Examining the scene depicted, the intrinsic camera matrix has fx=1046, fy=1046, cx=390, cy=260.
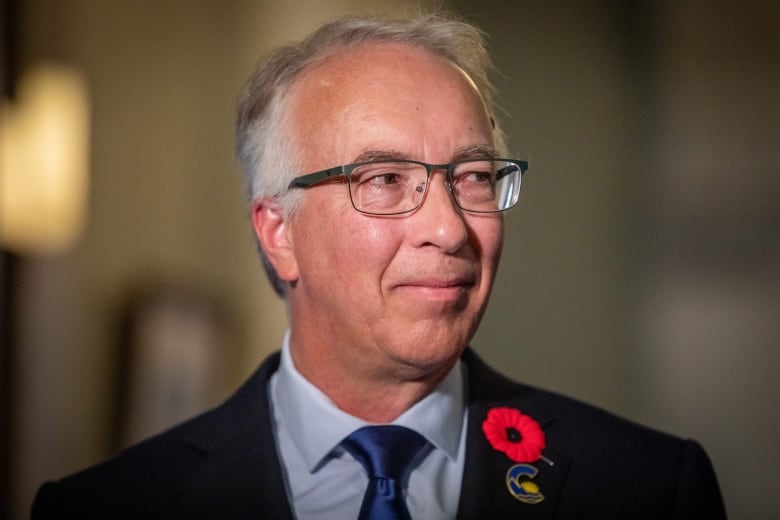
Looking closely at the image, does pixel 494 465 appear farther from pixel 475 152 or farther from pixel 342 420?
pixel 475 152

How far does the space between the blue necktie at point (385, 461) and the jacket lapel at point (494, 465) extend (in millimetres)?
105

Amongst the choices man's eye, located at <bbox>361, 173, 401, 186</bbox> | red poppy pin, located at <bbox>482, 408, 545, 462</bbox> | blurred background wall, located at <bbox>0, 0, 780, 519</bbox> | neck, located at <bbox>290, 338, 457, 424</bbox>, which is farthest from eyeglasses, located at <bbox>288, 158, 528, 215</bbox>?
blurred background wall, located at <bbox>0, 0, 780, 519</bbox>

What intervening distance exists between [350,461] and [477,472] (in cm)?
24

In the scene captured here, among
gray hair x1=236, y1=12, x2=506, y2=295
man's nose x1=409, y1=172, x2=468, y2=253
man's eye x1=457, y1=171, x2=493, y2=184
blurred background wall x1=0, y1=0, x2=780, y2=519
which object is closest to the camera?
man's nose x1=409, y1=172, x2=468, y2=253

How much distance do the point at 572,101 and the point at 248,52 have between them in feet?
4.52

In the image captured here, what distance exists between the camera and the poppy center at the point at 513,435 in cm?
199

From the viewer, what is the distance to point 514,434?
2.01 metres

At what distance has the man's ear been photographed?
2047 mm

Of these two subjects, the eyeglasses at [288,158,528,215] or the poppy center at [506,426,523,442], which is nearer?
the eyeglasses at [288,158,528,215]

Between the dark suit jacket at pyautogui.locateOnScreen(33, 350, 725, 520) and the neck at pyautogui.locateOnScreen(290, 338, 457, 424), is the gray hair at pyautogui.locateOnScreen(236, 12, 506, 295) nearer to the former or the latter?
the neck at pyautogui.locateOnScreen(290, 338, 457, 424)

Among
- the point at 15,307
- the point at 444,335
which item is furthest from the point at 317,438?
the point at 15,307

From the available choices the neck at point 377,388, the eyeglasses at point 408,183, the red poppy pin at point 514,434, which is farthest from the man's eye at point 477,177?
the red poppy pin at point 514,434

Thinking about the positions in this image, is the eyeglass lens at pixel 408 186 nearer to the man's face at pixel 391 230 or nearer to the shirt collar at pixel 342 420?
the man's face at pixel 391 230

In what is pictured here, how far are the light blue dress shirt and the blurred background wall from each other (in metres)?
2.15
